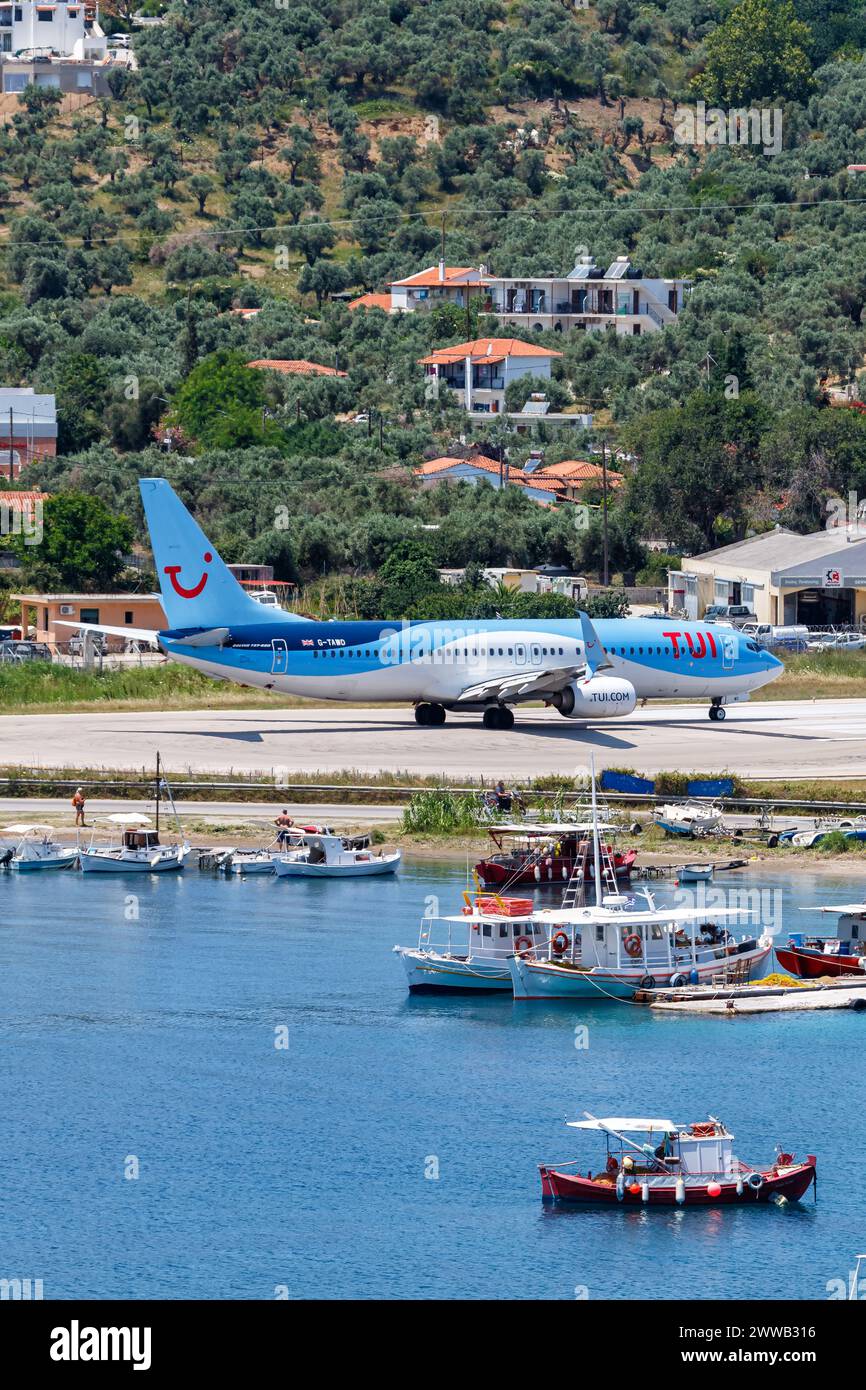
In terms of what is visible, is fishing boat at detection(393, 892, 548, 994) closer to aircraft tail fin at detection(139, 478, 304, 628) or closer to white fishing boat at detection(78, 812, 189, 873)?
white fishing boat at detection(78, 812, 189, 873)

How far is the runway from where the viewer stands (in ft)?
313

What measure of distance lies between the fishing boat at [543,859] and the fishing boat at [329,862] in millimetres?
4871

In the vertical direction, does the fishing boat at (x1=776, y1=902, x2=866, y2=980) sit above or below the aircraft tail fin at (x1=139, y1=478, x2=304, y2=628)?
below

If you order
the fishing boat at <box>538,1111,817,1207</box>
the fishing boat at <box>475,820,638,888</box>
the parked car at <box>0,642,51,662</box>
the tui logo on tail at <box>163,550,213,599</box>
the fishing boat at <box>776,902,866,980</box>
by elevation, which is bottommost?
the fishing boat at <box>538,1111,817,1207</box>

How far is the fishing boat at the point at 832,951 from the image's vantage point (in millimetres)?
69875

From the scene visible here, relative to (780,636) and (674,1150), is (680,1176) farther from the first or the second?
(780,636)

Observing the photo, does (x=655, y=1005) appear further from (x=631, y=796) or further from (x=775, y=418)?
(x=775, y=418)

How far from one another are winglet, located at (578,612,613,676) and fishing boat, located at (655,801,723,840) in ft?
35.7

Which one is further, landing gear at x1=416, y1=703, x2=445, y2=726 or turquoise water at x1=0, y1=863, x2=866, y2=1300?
landing gear at x1=416, y1=703, x2=445, y2=726

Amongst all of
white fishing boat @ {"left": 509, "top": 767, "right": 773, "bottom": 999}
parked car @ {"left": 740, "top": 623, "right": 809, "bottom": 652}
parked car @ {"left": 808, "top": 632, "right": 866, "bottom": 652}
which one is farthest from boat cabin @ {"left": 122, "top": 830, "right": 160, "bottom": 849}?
parked car @ {"left": 808, "top": 632, "right": 866, "bottom": 652}

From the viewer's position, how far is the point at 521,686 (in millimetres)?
100562

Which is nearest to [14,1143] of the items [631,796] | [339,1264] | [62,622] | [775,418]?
[339,1264]

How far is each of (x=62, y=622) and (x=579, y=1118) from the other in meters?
76.5

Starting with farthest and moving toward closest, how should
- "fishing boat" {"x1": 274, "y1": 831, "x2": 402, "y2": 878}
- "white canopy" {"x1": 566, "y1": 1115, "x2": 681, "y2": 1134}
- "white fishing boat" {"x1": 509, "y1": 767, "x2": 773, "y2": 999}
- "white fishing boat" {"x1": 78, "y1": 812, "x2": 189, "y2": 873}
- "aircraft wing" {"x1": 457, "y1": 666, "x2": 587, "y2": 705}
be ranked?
"aircraft wing" {"x1": 457, "y1": 666, "x2": 587, "y2": 705}, "white fishing boat" {"x1": 78, "y1": 812, "x2": 189, "y2": 873}, "fishing boat" {"x1": 274, "y1": 831, "x2": 402, "y2": 878}, "white fishing boat" {"x1": 509, "y1": 767, "x2": 773, "y2": 999}, "white canopy" {"x1": 566, "y1": 1115, "x2": 681, "y2": 1134}
